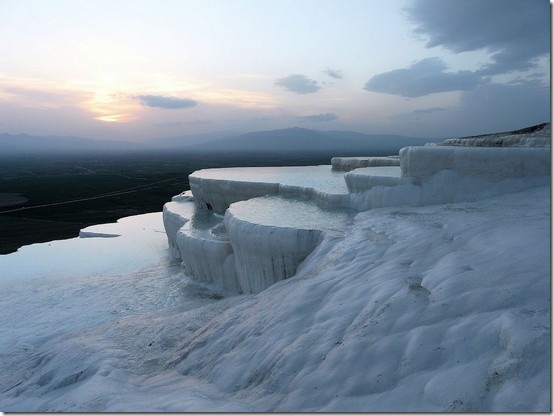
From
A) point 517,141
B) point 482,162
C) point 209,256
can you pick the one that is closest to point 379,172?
point 482,162

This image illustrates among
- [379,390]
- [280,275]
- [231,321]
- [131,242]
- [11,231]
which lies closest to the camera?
[379,390]

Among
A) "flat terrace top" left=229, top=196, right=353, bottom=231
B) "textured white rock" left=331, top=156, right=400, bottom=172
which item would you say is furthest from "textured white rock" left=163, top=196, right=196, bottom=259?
"textured white rock" left=331, top=156, right=400, bottom=172

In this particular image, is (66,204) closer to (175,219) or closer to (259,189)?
(175,219)

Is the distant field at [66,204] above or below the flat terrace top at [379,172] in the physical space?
below

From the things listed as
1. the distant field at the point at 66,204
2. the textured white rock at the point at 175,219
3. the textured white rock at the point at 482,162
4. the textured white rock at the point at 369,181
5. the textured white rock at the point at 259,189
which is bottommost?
the distant field at the point at 66,204

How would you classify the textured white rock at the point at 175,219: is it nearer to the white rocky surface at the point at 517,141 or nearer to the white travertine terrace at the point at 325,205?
the white travertine terrace at the point at 325,205

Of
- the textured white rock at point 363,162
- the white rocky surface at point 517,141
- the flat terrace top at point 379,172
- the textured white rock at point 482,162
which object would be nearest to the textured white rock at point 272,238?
the flat terrace top at point 379,172

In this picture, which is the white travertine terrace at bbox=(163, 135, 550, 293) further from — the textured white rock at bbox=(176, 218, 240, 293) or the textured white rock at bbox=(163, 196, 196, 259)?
the textured white rock at bbox=(163, 196, 196, 259)

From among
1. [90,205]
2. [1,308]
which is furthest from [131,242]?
[90,205]

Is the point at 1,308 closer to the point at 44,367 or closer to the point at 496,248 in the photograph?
the point at 44,367
